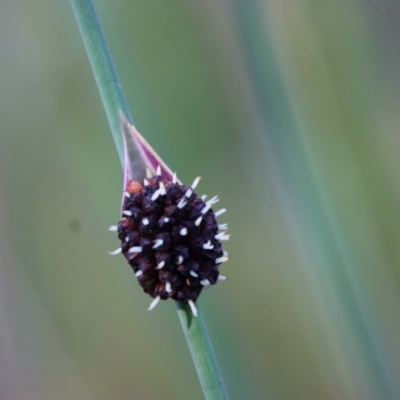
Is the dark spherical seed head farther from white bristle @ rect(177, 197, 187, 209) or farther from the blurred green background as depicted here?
the blurred green background

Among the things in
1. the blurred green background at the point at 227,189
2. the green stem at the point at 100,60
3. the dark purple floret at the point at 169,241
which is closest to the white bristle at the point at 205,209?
the dark purple floret at the point at 169,241

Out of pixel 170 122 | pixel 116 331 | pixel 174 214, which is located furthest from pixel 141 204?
pixel 116 331

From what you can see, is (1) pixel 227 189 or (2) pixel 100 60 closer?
(2) pixel 100 60

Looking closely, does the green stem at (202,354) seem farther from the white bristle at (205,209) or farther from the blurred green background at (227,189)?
the blurred green background at (227,189)

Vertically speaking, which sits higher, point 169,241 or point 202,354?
point 169,241

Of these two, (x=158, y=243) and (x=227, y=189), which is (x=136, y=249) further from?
(x=227, y=189)

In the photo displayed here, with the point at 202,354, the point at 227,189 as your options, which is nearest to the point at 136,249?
the point at 202,354

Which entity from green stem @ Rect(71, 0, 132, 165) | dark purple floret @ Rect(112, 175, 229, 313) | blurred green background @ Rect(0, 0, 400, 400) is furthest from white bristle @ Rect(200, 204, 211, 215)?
blurred green background @ Rect(0, 0, 400, 400)
